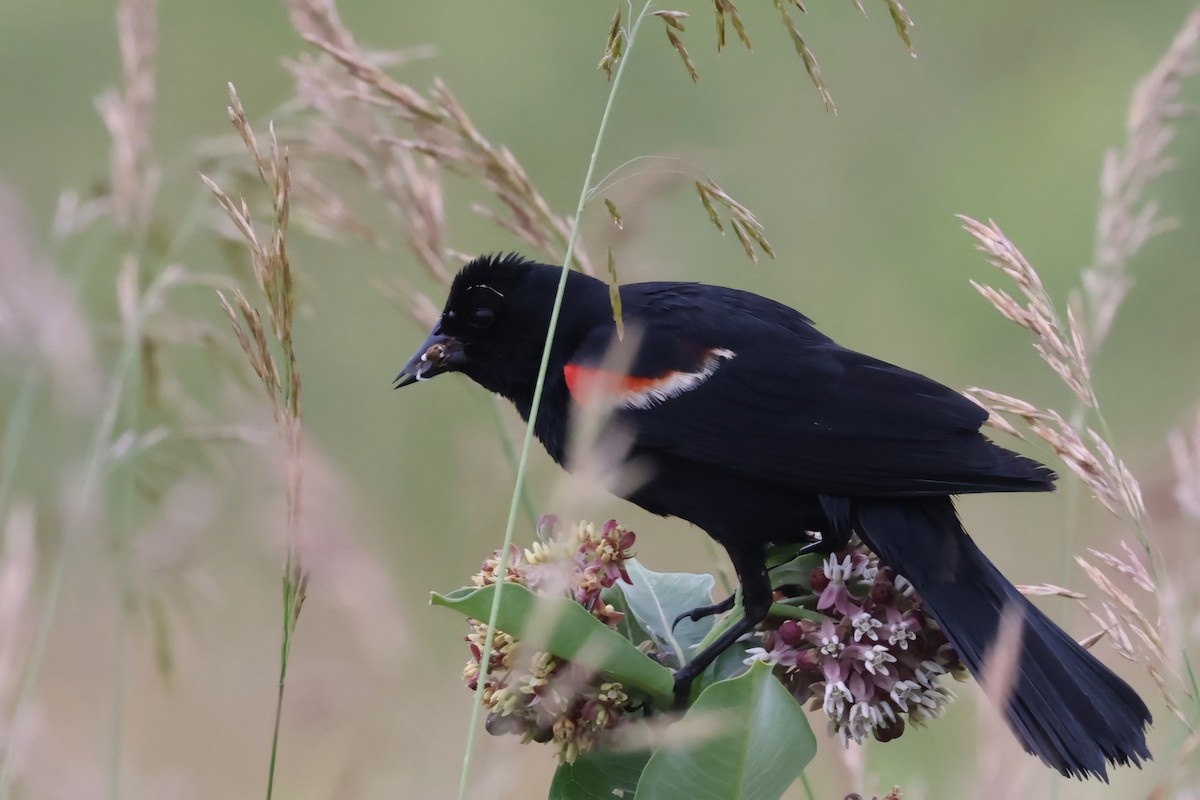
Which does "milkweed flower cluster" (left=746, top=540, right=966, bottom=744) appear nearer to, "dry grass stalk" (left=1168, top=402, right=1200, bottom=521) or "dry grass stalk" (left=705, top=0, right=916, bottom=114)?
"dry grass stalk" (left=1168, top=402, right=1200, bottom=521)

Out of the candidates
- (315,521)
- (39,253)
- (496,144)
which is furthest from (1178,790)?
(496,144)

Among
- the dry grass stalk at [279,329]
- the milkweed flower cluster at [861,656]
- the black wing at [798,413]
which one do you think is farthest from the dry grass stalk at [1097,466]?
the dry grass stalk at [279,329]

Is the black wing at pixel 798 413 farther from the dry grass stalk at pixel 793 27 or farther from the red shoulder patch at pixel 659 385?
the dry grass stalk at pixel 793 27

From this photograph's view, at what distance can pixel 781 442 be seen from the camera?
1997mm

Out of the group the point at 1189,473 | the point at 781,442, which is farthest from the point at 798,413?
the point at 1189,473

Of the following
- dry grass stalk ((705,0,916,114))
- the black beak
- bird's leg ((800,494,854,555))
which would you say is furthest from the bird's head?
dry grass stalk ((705,0,916,114))

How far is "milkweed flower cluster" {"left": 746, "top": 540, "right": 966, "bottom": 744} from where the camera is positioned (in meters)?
1.37

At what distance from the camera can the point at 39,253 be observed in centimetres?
201

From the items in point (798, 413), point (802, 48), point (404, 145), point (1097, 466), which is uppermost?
point (802, 48)

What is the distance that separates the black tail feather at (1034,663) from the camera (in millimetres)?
1524

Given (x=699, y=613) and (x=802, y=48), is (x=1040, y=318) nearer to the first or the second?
(x=802, y=48)

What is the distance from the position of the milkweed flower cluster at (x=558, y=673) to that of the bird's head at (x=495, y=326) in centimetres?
90

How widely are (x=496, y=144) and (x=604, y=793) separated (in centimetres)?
411

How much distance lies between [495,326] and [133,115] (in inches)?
26.7
